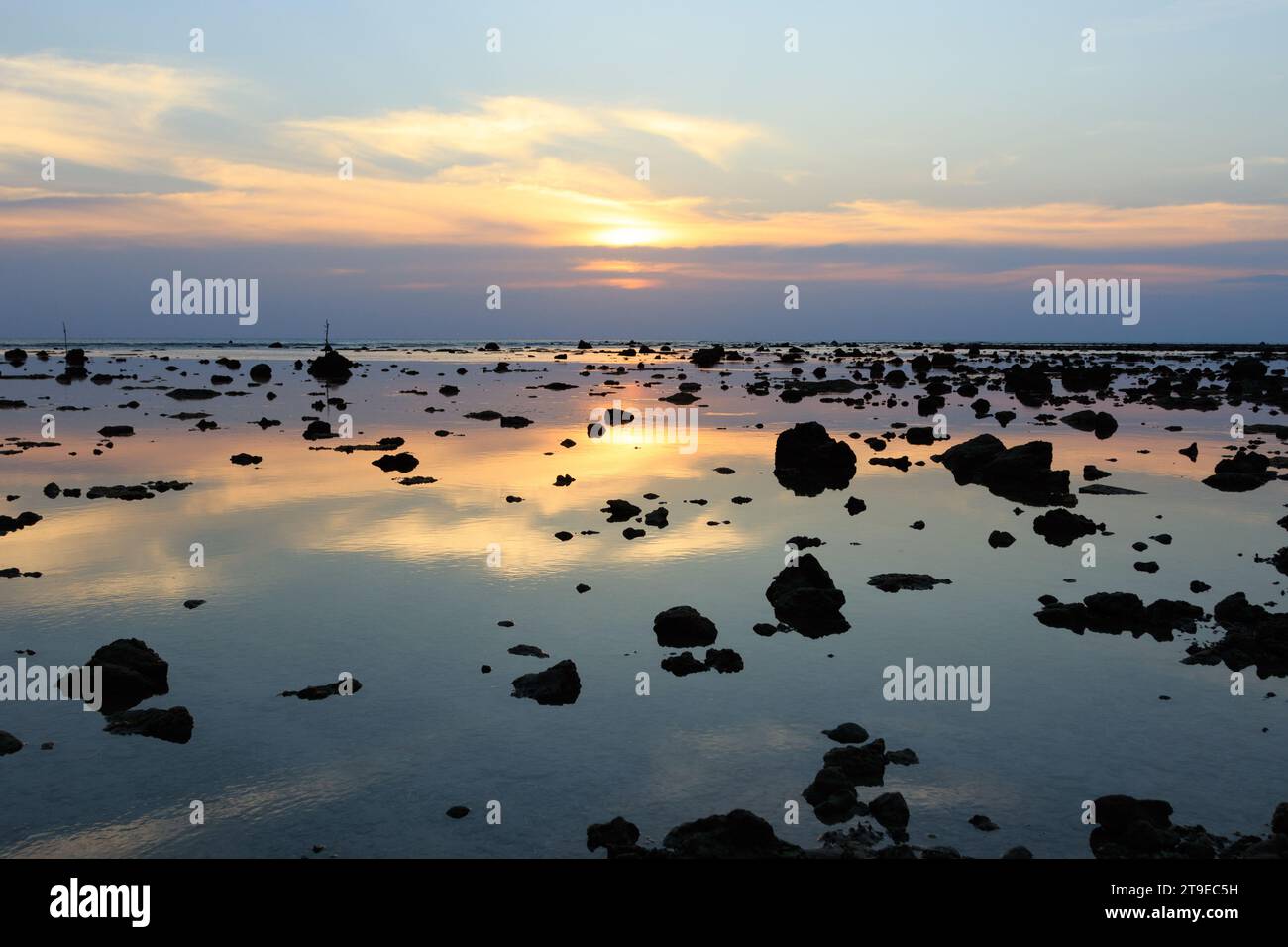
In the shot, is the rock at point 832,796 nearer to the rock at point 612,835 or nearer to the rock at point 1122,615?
the rock at point 612,835

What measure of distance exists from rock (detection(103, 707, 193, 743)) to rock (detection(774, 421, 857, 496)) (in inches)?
869

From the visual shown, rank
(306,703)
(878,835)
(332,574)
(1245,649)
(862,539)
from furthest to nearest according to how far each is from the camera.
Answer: (862,539)
(332,574)
(1245,649)
(306,703)
(878,835)

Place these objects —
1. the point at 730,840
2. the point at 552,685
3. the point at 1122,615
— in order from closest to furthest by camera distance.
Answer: the point at 730,840
the point at 552,685
the point at 1122,615

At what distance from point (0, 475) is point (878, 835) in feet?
104

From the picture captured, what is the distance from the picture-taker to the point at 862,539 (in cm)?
2131

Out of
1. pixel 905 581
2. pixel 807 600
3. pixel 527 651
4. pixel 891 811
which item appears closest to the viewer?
pixel 891 811

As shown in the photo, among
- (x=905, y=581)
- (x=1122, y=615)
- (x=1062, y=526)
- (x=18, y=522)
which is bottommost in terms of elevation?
(x=1122, y=615)

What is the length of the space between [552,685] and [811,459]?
877 inches

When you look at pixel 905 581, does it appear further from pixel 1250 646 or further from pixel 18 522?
pixel 18 522

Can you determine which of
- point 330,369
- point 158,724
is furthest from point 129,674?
point 330,369

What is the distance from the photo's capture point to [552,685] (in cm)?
1175

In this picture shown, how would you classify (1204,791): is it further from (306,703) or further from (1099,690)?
Answer: (306,703)

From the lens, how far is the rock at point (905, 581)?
1714 cm
